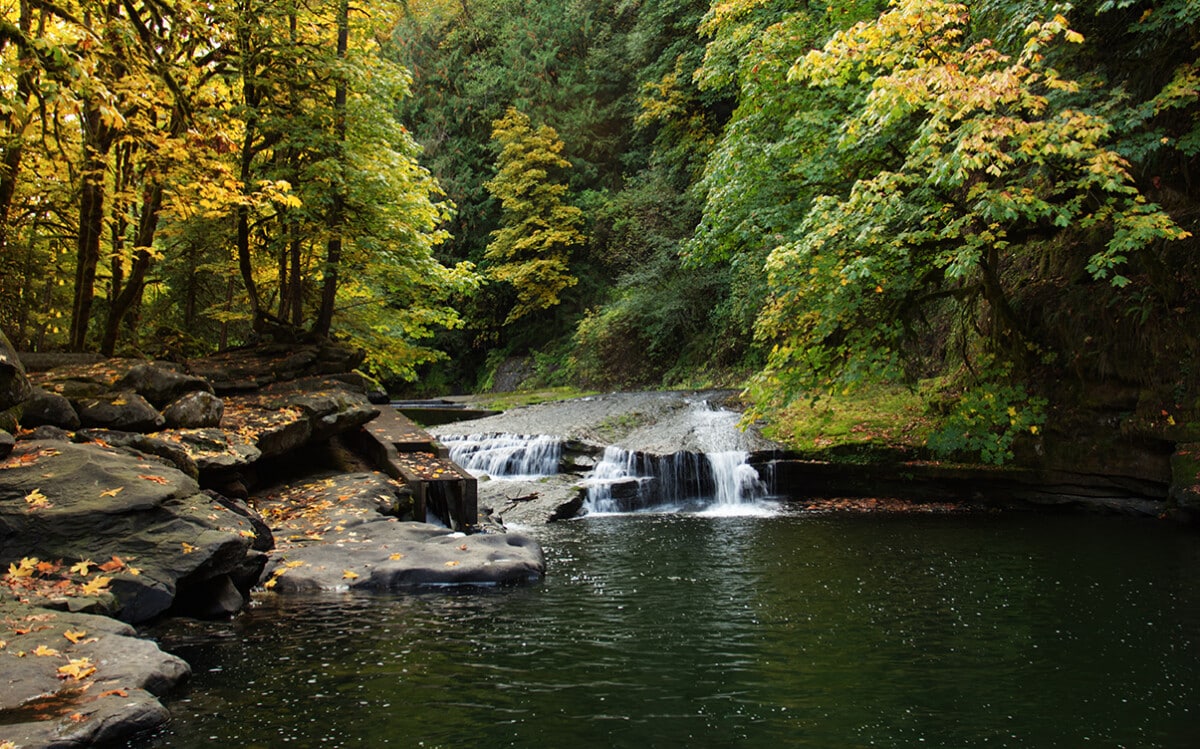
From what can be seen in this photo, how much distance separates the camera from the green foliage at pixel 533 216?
1246 inches

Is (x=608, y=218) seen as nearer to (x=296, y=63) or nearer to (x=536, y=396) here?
(x=536, y=396)

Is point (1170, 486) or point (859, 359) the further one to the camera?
point (859, 359)

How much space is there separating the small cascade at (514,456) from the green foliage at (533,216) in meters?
16.1

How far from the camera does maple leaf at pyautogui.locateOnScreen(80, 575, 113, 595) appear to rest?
529 cm

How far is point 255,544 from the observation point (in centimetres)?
735

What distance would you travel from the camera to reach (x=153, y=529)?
19.9 ft

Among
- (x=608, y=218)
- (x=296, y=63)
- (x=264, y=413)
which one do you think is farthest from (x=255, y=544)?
(x=608, y=218)

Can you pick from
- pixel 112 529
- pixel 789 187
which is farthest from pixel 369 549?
pixel 789 187

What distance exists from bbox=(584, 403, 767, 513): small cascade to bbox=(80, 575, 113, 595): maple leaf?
8888 mm

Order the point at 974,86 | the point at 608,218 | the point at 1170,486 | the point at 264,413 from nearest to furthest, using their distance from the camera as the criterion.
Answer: the point at 974,86, the point at 264,413, the point at 1170,486, the point at 608,218

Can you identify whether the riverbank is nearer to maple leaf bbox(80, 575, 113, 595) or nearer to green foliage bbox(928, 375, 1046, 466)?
green foliage bbox(928, 375, 1046, 466)

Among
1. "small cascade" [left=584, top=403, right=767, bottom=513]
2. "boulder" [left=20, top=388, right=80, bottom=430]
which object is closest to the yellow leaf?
"boulder" [left=20, top=388, right=80, bottom=430]

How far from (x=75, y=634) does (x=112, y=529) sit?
58.9 inches

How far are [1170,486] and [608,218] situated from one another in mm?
24746
